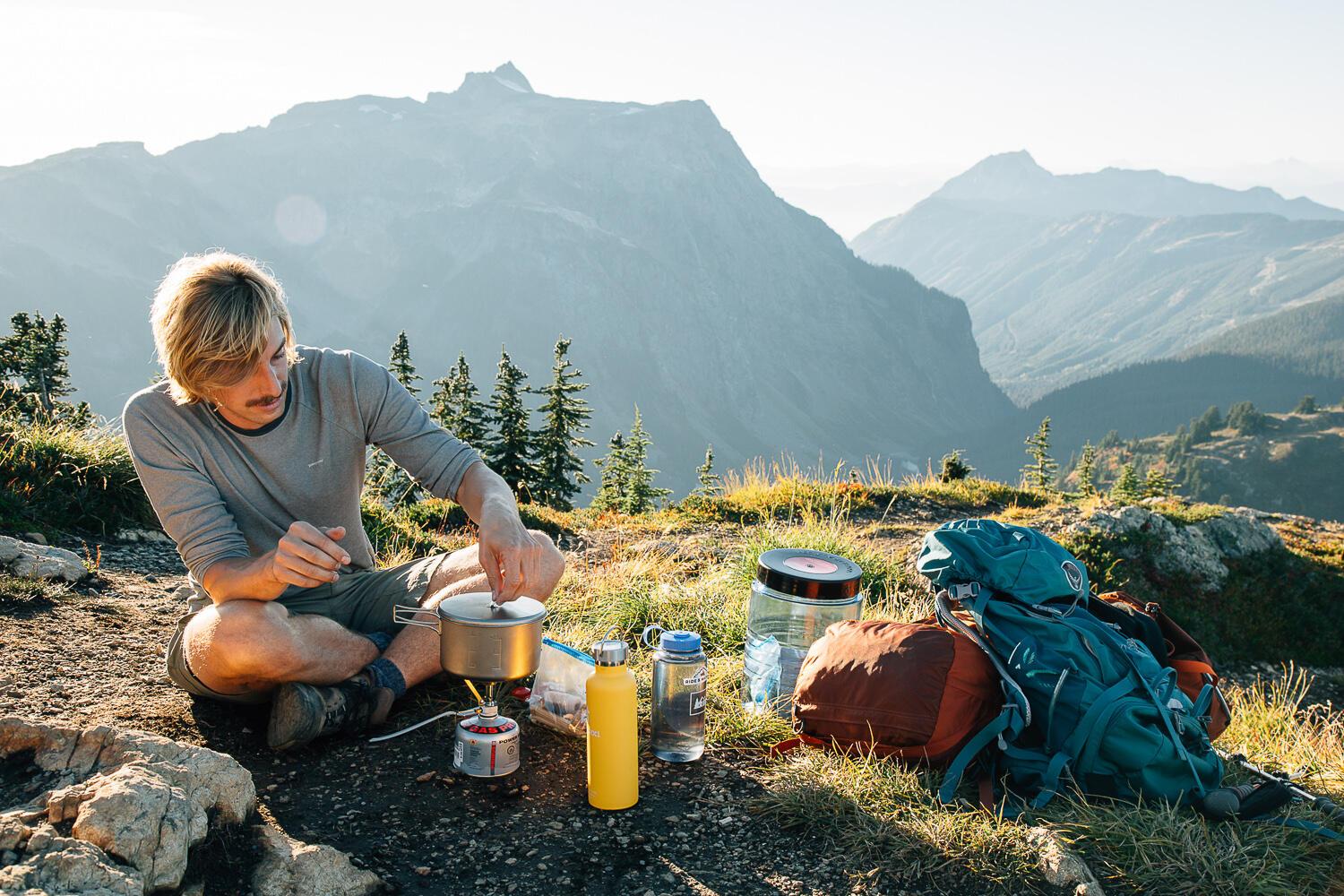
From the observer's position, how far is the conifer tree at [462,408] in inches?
874

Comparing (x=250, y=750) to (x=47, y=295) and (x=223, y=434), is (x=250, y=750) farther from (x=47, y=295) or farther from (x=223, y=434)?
(x=47, y=295)

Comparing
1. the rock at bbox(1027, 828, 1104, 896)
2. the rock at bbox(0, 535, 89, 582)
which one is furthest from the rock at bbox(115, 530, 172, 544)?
the rock at bbox(1027, 828, 1104, 896)

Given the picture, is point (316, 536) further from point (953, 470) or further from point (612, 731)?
point (953, 470)

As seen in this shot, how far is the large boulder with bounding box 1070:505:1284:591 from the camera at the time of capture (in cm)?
945

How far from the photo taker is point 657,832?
9.75 ft

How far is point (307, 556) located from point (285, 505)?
31.7 inches

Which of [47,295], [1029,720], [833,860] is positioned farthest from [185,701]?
[47,295]

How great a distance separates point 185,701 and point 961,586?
3060 mm

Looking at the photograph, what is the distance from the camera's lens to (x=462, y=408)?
22.9 metres

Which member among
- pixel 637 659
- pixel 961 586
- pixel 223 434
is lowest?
pixel 637 659

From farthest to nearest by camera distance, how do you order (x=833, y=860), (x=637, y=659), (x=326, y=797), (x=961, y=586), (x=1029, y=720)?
1. (x=637, y=659)
2. (x=961, y=586)
3. (x=1029, y=720)
4. (x=326, y=797)
5. (x=833, y=860)

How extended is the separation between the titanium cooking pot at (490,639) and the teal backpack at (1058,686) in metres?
1.48

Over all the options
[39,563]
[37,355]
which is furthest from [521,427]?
[39,563]

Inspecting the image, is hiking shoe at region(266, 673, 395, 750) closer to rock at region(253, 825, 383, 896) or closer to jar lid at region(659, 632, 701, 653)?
rock at region(253, 825, 383, 896)
